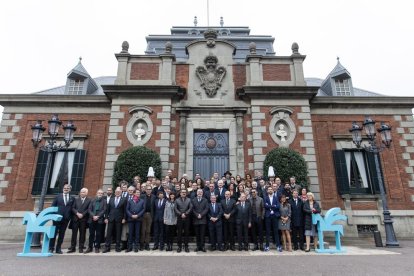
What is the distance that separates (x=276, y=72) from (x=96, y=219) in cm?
1087

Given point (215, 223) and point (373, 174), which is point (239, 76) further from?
point (215, 223)

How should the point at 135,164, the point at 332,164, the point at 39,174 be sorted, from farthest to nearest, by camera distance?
1. the point at 332,164
2. the point at 39,174
3. the point at 135,164

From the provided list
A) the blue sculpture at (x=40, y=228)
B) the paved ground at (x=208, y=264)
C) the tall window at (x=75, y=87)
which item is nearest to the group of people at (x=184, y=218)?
the blue sculpture at (x=40, y=228)

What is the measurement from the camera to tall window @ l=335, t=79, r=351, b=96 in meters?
15.7

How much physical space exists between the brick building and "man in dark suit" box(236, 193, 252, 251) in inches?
170

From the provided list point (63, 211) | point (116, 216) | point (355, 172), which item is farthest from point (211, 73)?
point (63, 211)

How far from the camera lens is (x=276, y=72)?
14.0 meters

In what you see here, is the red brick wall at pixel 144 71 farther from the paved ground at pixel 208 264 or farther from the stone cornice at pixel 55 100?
the paved ground at pixel 208 264

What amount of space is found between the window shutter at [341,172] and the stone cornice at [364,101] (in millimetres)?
2655

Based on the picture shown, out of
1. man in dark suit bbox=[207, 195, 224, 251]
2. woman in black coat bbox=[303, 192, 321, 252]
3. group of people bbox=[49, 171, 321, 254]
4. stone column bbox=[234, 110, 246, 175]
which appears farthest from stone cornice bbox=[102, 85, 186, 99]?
woman in black coat bbox=[303, 192, 321, 252]

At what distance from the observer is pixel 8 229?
12438 millimetres

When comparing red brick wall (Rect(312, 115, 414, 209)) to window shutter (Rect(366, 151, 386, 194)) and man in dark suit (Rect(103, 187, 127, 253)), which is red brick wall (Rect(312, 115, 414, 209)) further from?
man in dark suit (Rect(103, 187, 127, 253))

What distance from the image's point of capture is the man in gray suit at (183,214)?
7961mm

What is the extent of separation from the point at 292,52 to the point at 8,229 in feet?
54.1
